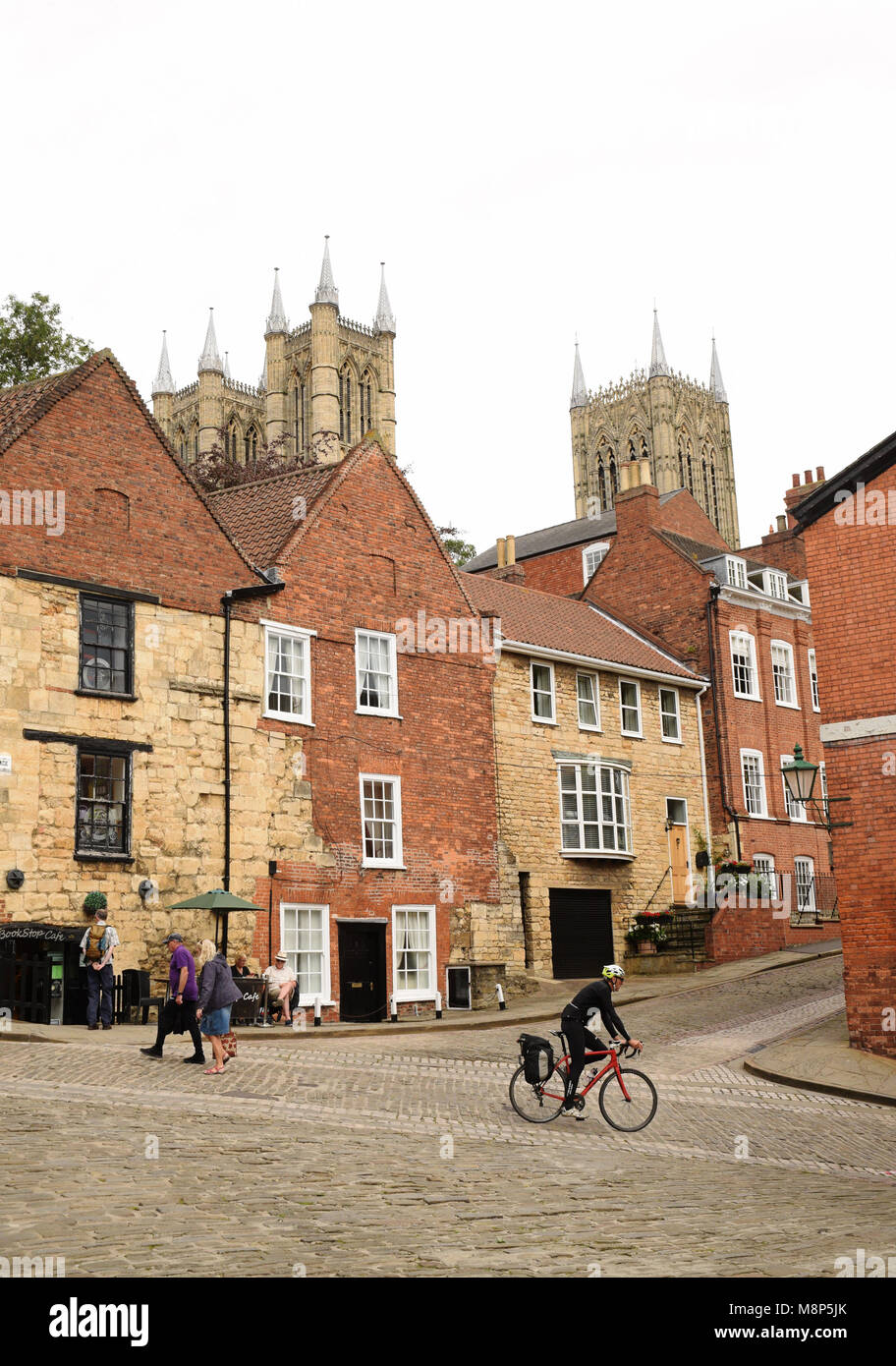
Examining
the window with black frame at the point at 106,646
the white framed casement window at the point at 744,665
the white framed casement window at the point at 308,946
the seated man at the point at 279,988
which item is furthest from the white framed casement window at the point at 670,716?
the window with black frame at the point at 106,646

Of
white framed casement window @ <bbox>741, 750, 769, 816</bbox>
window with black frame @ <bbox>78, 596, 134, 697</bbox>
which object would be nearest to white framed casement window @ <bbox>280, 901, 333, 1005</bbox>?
window with black frame @ <bbox>78, 596, 134, 697</bbox>

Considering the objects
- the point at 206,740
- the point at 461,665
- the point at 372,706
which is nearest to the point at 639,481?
the point at 461,665

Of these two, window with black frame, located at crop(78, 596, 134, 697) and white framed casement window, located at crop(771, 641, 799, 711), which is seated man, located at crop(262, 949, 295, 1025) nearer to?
window with black frame, located at crop(78, 596, 134, 697)

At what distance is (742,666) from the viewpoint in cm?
4203

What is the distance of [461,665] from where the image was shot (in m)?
31.9

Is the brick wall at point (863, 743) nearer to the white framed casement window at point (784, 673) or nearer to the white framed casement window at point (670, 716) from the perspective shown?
the white framed casement window at point (670, 716)

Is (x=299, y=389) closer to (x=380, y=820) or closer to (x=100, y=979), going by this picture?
(x=380, y=820)

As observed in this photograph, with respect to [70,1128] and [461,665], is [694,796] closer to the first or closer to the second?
[461,665]

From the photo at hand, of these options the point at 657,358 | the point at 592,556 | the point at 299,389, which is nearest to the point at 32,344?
the point at 592,556

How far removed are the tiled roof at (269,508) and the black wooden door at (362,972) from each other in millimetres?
7725

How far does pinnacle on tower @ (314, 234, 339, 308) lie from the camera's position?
109625mm

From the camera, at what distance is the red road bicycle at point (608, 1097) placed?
1395 cm

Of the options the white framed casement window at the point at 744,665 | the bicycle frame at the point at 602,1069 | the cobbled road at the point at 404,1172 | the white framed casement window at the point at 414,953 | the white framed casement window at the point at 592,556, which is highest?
the white framed casement window at the point at 592,556

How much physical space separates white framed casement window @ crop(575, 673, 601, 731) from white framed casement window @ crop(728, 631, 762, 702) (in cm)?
643
